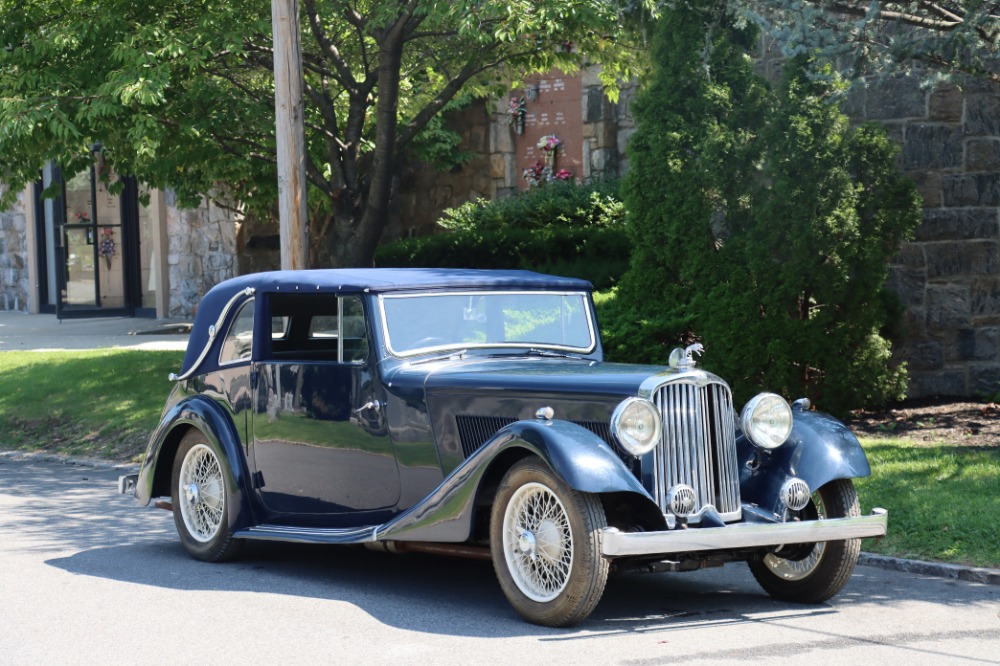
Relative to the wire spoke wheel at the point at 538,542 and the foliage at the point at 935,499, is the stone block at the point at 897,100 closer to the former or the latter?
the foliage at the point at 935,499

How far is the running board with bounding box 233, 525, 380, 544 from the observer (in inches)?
279

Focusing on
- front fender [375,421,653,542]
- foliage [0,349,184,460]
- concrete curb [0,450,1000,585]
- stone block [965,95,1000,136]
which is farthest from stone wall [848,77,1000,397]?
front fender [375,421,653,542]

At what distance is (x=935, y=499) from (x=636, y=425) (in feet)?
11.2

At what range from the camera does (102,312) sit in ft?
84.2

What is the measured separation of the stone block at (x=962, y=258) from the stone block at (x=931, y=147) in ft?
2.59

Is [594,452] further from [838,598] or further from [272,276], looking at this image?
[272,276]

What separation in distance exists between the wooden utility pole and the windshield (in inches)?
173

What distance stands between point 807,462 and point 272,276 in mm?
3362

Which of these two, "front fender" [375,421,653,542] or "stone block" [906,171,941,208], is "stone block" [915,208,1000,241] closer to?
"stone block" [906,171,941,208]

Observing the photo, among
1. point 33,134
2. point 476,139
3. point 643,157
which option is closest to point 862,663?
point 643,157

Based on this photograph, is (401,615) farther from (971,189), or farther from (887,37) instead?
(971,189)

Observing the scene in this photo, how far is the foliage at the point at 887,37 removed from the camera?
9523mm

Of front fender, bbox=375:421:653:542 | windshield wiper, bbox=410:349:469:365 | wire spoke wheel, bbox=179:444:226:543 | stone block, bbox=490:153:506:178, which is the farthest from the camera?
stone block, bbox=490:153:506:178

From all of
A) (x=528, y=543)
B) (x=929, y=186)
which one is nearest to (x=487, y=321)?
(x=528, y=543)
